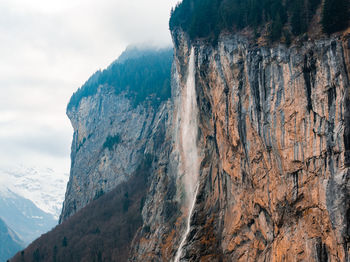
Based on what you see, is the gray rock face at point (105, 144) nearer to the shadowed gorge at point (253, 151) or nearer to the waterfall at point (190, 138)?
the shadowed gorge at point (253, 151)

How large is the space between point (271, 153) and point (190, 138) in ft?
70.8

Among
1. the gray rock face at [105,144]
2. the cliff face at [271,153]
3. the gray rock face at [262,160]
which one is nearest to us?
the cliff face at [271,153]

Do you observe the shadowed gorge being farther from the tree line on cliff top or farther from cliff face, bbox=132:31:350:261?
the tree line on cliff top

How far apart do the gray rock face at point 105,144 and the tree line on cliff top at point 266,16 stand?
53.1m

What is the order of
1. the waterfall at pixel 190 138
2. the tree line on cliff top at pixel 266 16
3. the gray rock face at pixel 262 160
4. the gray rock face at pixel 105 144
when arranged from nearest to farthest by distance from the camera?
the gray rock face at pixel 262 160
the tree line on cliff top at pixel 266 16
the waterfall at pixel 190 138
the gray rock face at pixel 105 144

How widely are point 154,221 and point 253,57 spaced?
31.8 metres

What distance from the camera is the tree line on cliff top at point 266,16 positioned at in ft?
102

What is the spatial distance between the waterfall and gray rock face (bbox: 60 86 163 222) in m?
48.1

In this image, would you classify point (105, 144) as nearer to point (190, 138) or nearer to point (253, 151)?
point (190, 138)

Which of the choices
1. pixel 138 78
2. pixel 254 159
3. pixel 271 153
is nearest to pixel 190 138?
pixel 254 159

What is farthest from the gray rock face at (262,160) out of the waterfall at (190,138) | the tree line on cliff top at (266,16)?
the tree line on cliff top at (266,16)

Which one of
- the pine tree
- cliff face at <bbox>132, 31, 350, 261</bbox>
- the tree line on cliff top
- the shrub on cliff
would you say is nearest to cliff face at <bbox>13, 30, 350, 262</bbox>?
cliff face at <bbox>132, 31, 350, 261</bbox>

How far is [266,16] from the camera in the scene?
39.9 m

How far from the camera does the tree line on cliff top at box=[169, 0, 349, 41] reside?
30969 mm
